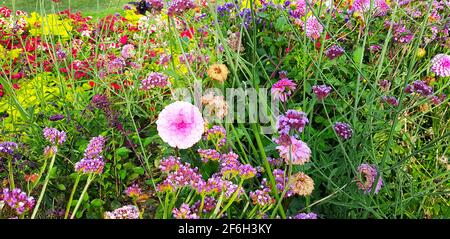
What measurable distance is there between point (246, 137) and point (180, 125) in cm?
45

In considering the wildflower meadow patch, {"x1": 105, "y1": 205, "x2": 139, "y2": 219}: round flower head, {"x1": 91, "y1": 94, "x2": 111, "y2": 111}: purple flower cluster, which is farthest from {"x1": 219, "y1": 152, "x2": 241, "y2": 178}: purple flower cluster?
{"x1": 91, "y1": 94, "x2": 111, "y2": 111}: purple flower cluster

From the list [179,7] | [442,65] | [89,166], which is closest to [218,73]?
[179,7]

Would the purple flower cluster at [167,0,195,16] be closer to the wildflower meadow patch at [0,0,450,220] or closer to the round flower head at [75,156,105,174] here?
the wildflower meadow patch at [0,0,450,220]

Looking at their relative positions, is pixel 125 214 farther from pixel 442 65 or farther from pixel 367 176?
pixel 442 65

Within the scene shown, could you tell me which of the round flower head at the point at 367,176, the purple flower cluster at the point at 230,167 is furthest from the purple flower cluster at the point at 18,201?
the round flower head at the point at 367,176

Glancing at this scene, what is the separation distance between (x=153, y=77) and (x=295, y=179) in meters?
0.74

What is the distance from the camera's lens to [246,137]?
1.78 metres

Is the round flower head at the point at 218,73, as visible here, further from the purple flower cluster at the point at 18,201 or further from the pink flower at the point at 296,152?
the purple flower cluster at the point at 18,201

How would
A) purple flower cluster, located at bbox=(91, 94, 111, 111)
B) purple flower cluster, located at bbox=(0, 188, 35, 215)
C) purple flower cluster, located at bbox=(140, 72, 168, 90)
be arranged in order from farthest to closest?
1. purple flower cluster, located at bbox=(91, 94, 111, 111)
2. purple flower cluster, located at bbox=(140, 72, 168, 90)
3. purple flower cluster, located at bbox=(0, 188, 35, 215)

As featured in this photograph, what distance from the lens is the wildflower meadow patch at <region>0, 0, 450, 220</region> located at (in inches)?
52.6
